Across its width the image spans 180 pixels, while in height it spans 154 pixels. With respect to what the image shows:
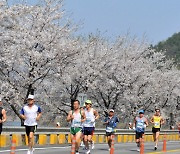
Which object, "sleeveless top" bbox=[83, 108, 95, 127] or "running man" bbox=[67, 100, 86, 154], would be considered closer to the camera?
"running man" bbox=[67, 100, 86, 154]

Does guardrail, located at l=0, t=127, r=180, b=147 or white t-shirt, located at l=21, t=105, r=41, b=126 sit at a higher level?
white t-shirt, located at l=21, t=105, r=41, b=126

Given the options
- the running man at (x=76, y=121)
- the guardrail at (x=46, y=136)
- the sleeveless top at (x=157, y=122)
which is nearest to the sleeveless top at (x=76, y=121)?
the running man at (x=76, y=121)

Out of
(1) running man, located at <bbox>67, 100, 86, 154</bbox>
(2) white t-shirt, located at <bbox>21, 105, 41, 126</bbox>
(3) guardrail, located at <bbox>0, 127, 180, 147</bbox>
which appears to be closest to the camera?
(2) white t-shirt, located at <bbox>21, 105, 41, 126</bbox>

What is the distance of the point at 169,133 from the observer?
41531mm

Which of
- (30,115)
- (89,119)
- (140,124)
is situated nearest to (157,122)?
(140,124)

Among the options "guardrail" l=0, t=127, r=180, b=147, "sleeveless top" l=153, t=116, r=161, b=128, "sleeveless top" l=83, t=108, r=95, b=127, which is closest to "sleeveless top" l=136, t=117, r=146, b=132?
"sleeveless top" l=153, t=116, r=161, b=128

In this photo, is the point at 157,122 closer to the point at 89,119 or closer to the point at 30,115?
the point at 89,119

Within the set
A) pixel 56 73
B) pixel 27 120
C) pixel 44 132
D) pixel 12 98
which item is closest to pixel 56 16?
Answer: pixel 56 73

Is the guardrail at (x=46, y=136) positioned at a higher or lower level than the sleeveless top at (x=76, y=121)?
lower

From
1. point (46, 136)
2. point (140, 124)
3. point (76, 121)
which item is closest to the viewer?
point (76, 121)

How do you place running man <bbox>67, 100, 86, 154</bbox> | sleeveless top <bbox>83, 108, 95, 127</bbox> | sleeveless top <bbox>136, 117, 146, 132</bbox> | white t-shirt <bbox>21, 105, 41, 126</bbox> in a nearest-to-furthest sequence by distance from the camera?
white t-shirt <bbox>21, 105, 41, 126</bbox> < running man <bbox>67, 100, 86, 154</bbox> < sleeveless top <bbox>83, 108, 95, 127</bbox> < sleeveless top <bbox>136, 117, 146, 132</bbox>

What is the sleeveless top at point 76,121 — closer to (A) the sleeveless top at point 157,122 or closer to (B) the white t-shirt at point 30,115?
(B) the white t-shirt at point 30,115

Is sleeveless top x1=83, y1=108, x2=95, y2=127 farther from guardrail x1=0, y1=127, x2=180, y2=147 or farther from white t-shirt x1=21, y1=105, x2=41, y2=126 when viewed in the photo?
white t-shirt x1=21, y1=105, x2=41, y2=126

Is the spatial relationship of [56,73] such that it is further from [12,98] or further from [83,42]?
[83,42]
